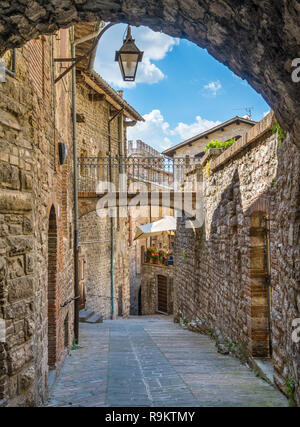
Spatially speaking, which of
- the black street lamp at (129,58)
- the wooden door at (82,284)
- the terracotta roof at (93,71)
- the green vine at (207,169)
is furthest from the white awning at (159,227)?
the black street lamp at (129,58)

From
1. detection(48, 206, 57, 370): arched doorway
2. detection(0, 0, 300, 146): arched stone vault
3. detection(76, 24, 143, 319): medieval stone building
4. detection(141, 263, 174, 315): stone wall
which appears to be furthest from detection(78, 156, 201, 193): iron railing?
detection(141, 263, 174, 315): stone wall

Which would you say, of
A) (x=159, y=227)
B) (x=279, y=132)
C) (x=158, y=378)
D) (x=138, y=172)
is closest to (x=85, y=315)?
(x=159, y=227)

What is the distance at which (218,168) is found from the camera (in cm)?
766

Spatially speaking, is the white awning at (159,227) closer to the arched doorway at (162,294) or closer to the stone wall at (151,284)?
the stone wall at (151,284)

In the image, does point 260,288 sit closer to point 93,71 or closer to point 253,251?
point 253,251

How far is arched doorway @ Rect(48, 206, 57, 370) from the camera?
18.7ft

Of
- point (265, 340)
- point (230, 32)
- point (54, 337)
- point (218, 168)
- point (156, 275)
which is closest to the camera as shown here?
point (230, 32)

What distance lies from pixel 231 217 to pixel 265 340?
2044 mm

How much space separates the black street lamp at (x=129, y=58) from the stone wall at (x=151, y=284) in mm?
17667

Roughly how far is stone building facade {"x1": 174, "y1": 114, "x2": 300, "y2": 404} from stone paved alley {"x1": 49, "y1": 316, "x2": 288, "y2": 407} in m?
0.36

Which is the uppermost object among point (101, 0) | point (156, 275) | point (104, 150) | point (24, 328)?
point (104, 150)

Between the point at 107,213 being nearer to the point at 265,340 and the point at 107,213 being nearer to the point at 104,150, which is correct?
the point at 104,150

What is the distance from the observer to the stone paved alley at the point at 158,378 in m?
4.09

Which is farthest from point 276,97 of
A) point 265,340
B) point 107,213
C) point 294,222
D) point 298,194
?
point 107,213
